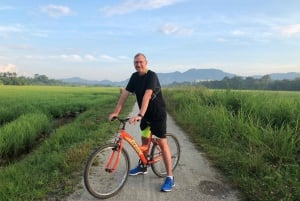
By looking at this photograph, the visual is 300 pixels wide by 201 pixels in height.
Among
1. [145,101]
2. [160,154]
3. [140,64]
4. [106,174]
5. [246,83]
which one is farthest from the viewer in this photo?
[246,83]

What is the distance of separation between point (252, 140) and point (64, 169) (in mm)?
3871

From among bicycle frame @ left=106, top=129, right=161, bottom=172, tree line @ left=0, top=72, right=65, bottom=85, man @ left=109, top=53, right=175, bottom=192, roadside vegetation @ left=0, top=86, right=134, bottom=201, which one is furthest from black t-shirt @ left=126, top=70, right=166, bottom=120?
Answer: tree line @ left=0, top=72, right=65, bottom=85

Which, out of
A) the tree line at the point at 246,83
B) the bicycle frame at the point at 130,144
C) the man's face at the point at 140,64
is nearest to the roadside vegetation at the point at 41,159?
the bicycle frame at the point at 130,144

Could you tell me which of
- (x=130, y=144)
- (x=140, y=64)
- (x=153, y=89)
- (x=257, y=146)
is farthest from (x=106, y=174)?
(x=257, y=146)

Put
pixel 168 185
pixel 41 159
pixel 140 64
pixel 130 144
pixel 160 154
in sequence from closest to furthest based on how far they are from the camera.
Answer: pixel 140 64 < pixel 130 144 < pixel 168 185 < pixel 160 154 < pixel 41 159

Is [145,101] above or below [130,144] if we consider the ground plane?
above

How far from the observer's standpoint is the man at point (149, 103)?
4547 mm

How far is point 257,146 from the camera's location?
653 centimetres

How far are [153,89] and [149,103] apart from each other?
28 cm

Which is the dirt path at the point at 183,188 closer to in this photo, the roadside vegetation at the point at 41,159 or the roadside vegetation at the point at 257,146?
the roadside vegetation at the point at 257,146

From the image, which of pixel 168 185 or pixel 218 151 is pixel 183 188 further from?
pixel 218 151

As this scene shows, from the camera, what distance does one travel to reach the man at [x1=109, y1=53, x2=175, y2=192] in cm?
455

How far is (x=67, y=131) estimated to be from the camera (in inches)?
388

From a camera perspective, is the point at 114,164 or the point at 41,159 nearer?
the point at 114,164
